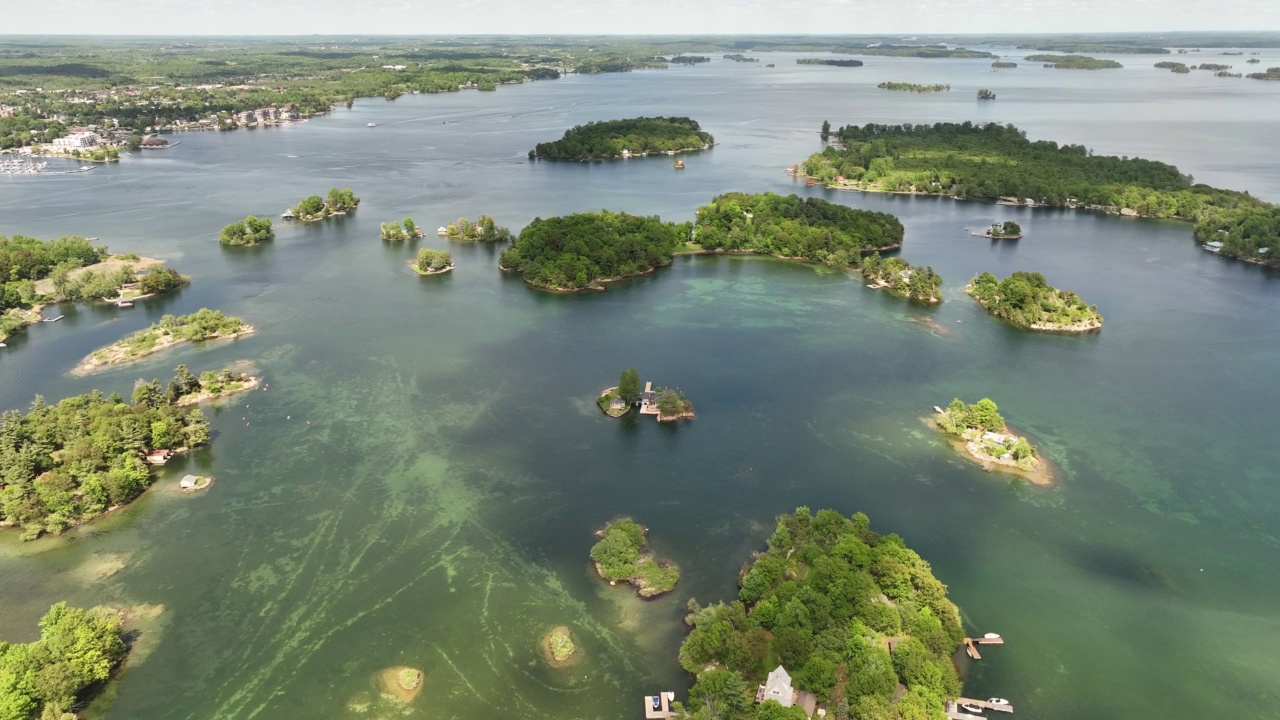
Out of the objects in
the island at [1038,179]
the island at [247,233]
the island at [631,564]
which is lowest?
the island at [631,564]

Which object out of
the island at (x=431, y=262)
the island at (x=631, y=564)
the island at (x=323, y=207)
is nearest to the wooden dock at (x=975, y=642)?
the island at (x=631, y=564)

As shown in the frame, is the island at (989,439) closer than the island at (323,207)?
Yes

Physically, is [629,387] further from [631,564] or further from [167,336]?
[167,336]

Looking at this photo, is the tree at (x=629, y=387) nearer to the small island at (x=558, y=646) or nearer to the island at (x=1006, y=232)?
the small island at (x=558, y=646)

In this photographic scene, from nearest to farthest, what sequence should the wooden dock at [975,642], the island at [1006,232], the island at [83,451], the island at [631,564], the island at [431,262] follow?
the wooden dock at [975,642]
the island at [631,564]
the island at [83,451]
the island at [431,262]
the island at [1006,232]

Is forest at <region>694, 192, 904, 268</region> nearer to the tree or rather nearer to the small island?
the tree

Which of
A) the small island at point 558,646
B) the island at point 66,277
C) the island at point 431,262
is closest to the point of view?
the small island at point 558,646

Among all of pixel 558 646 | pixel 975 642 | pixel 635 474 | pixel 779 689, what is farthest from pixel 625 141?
pixel 779 689
